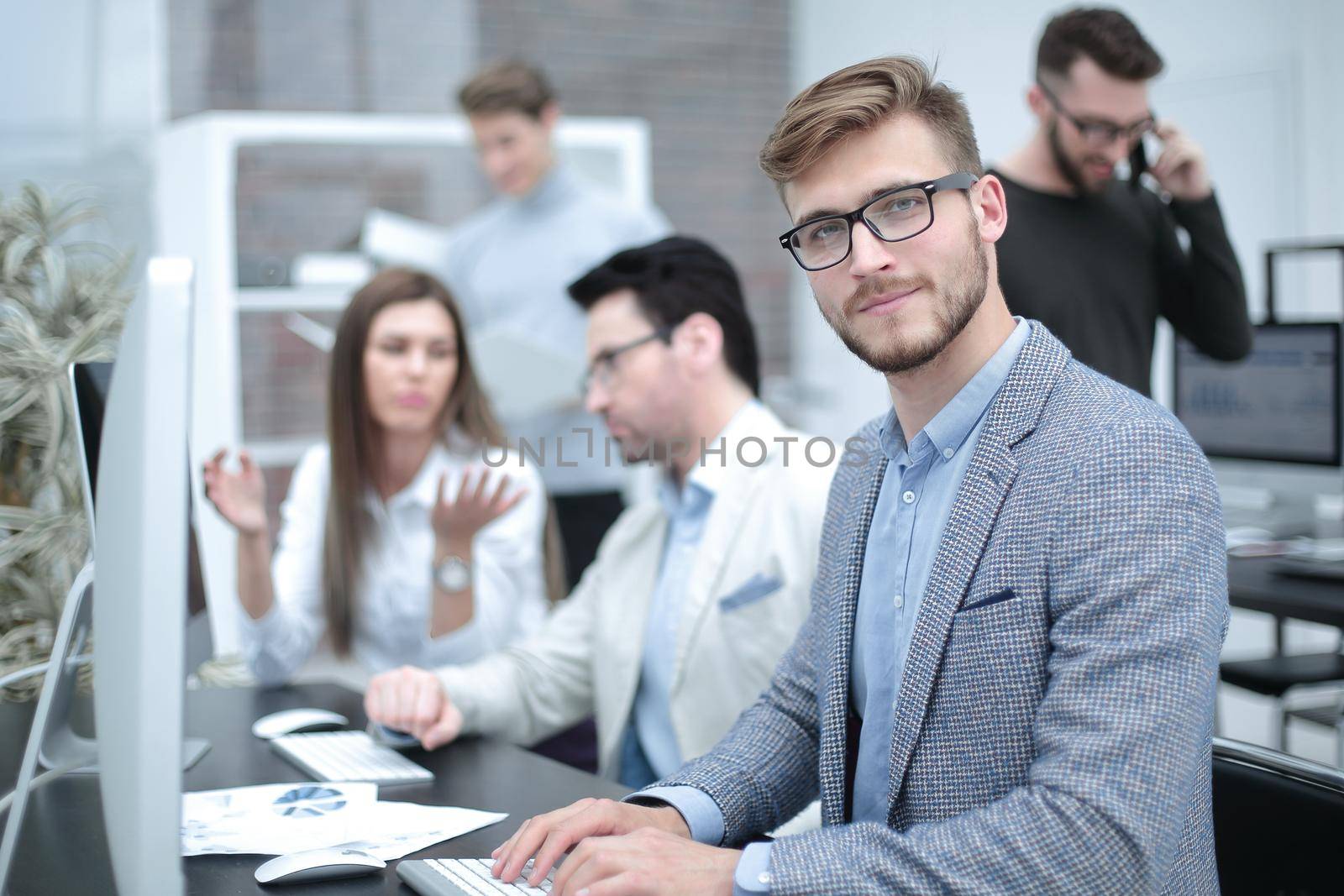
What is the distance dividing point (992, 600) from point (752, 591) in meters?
0.68

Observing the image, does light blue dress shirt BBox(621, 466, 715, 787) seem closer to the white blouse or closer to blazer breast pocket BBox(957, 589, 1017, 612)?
the white blouse

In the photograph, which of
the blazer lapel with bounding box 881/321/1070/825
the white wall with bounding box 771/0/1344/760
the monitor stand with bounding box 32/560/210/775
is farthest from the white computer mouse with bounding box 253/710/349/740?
the white wall with bounding box 771/0/1344/760

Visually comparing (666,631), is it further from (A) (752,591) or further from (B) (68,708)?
(B) (68,708)

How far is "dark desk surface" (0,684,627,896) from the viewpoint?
1148 millimetres

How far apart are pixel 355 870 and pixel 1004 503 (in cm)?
66

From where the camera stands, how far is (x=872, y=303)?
1146 mm

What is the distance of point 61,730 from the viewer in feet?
4.62

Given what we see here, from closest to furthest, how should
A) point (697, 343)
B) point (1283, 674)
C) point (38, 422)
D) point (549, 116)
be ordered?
point (38, 422)
point (697, 343)
point (1283, 674)
point (549, 116)

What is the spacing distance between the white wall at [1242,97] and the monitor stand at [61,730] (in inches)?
134

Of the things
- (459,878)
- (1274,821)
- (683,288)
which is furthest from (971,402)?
(683,288)

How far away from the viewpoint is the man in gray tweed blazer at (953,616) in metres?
0.93

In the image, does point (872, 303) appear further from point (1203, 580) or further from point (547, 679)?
point (547, 679)

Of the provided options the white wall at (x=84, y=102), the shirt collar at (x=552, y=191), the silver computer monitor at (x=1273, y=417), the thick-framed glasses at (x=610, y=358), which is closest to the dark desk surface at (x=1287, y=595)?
the silver computer monitor at (x=1273, y=417)

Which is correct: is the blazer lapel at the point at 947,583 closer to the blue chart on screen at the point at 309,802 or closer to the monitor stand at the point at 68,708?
the blue chart on screen at the point at 309,802
